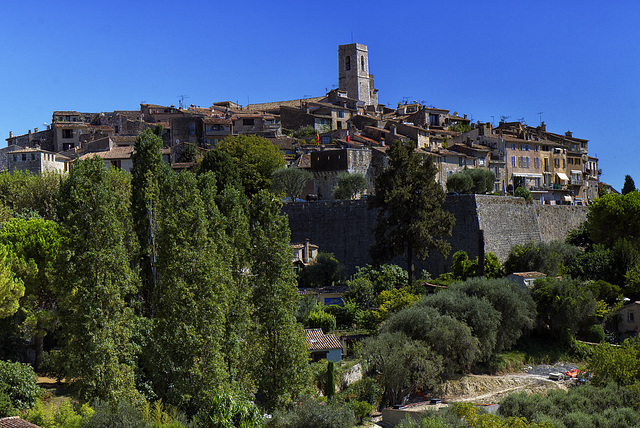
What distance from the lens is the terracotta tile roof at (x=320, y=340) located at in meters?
32.9

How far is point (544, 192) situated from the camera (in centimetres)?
7144

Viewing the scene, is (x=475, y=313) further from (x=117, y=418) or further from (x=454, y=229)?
(x=117, y=418)

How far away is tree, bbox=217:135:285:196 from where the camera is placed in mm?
59969

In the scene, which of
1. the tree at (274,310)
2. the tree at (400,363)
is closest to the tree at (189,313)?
the tree at (274,310)

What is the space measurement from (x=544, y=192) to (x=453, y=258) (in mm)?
28457

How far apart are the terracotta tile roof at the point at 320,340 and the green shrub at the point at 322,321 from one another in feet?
8.34

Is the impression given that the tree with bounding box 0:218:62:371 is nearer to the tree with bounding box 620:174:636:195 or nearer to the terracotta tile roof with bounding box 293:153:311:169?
the terracotta tile roof with bounding box 293:153:311:169

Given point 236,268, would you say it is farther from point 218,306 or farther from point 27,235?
point 27,235

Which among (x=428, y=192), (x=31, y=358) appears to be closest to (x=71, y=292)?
(x=31, y=358)

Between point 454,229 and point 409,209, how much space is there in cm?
626

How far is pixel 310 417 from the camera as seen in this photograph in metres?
23.5

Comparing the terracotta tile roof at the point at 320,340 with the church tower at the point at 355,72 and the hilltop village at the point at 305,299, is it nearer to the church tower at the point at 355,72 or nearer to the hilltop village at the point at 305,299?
the hilltop village at the point at 305,299

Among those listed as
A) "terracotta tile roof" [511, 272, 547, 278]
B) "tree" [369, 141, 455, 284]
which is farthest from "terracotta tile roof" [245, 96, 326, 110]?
"terracotta tile roof" [511, 272, 547, 278]

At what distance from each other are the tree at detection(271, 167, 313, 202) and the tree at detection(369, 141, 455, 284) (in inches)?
541
